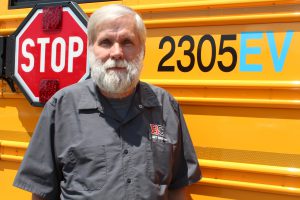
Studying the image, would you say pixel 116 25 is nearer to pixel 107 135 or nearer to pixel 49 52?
pixel 107 135

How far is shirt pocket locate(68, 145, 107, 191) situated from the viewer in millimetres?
1438

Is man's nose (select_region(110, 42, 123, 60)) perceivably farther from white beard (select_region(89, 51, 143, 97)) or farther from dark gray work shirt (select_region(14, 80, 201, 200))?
dark gray work shirt (select_region(14, 80, 201, 200))

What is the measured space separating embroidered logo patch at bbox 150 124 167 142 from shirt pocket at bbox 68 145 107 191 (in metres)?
0.19

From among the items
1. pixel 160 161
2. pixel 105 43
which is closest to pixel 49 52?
pixel 105 43

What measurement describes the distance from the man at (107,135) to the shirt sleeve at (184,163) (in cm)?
6

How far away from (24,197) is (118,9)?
45.2 inches

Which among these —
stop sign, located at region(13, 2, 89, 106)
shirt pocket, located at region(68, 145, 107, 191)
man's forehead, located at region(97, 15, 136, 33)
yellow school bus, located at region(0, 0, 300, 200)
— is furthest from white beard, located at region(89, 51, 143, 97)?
stop sign, located at region(13, 2, 89, 106)

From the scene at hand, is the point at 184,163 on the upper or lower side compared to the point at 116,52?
lower

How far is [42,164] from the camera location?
1503 mm

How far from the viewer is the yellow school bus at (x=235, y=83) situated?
161cm

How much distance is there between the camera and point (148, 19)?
6.21 feet

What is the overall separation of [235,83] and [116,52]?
0.50 metres

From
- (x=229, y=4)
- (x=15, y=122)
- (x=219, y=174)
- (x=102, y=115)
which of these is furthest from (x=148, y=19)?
(x=15, y=122)

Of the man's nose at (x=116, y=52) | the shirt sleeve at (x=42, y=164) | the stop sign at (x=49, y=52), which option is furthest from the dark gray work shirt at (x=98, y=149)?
the stop sign at (x=49, y=52)
